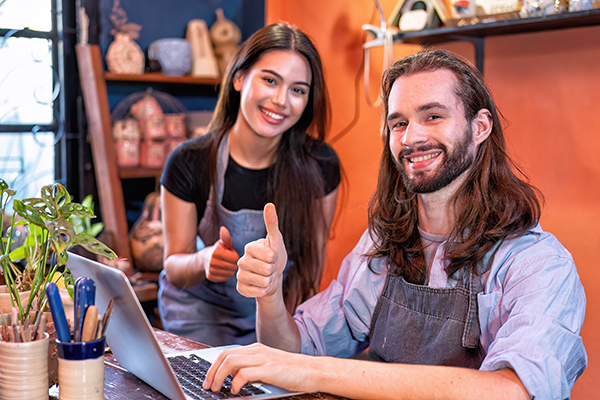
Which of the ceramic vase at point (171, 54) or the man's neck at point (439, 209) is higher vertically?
the ceramic vase at point (171, 54)

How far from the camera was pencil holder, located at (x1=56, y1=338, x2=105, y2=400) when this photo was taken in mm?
896

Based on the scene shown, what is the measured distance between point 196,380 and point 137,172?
190cm

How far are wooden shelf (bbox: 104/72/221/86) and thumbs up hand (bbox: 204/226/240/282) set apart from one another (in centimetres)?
138

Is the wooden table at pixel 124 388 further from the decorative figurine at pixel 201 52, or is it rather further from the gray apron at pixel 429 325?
the decorative figurine at pixel 201 52

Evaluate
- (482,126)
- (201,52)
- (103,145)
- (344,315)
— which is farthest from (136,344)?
(201,52)

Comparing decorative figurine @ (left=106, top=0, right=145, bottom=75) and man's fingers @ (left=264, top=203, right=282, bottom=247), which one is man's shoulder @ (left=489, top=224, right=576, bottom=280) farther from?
decorative figurine @ (left=106, top=0, right=145, bottom=75)

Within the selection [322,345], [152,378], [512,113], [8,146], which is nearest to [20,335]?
[152,378]

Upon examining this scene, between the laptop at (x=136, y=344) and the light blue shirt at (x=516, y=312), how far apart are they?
364 millimetres

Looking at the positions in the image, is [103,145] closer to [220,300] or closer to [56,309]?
[220,300]

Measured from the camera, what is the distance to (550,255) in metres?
1.16

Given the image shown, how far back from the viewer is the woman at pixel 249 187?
1.90 metres

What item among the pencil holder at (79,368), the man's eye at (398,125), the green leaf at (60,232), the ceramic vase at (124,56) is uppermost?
the ceramic vase at (124,56)

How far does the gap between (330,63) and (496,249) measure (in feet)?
6.32

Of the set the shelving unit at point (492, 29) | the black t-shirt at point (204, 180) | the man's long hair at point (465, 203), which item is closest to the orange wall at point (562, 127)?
the shelving unit at point (492, 29)
